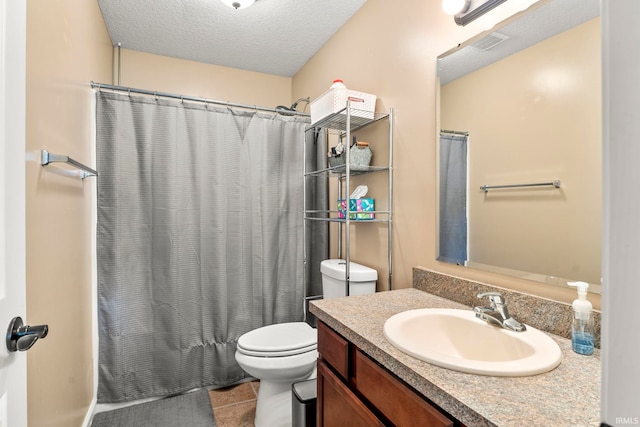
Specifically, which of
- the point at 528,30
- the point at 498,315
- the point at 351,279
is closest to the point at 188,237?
the point at 351,279

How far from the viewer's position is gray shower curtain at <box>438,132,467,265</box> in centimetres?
127

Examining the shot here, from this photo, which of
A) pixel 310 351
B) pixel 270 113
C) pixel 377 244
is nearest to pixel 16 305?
pixel 310 351

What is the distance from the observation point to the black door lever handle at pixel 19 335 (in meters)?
0.63

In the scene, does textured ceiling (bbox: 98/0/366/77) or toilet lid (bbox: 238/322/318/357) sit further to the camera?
textured ceiling (bbox: 98/0/366/77)

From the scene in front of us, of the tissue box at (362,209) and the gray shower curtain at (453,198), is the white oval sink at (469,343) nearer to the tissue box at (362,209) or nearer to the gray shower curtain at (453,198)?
the gray shower curtain at (453,198)

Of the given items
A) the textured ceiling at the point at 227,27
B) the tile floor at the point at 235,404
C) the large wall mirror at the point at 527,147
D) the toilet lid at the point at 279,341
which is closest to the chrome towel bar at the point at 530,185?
the large wall mirror at the point at 527,147

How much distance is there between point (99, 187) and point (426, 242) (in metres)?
1.85

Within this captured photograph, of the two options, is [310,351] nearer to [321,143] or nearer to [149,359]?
[149,359]

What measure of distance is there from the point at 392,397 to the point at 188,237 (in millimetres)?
1633

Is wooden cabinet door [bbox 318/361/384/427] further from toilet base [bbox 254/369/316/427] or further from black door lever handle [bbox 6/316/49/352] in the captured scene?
black door lever handle [bbox 6/316/49/352]

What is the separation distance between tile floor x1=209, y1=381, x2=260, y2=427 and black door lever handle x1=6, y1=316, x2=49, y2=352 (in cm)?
138

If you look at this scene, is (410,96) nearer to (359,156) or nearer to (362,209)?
(359,156)

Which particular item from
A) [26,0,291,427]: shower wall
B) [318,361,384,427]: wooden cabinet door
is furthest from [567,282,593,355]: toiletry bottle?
[26,0,291,427]: shower wall

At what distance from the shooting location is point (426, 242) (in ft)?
4.76
